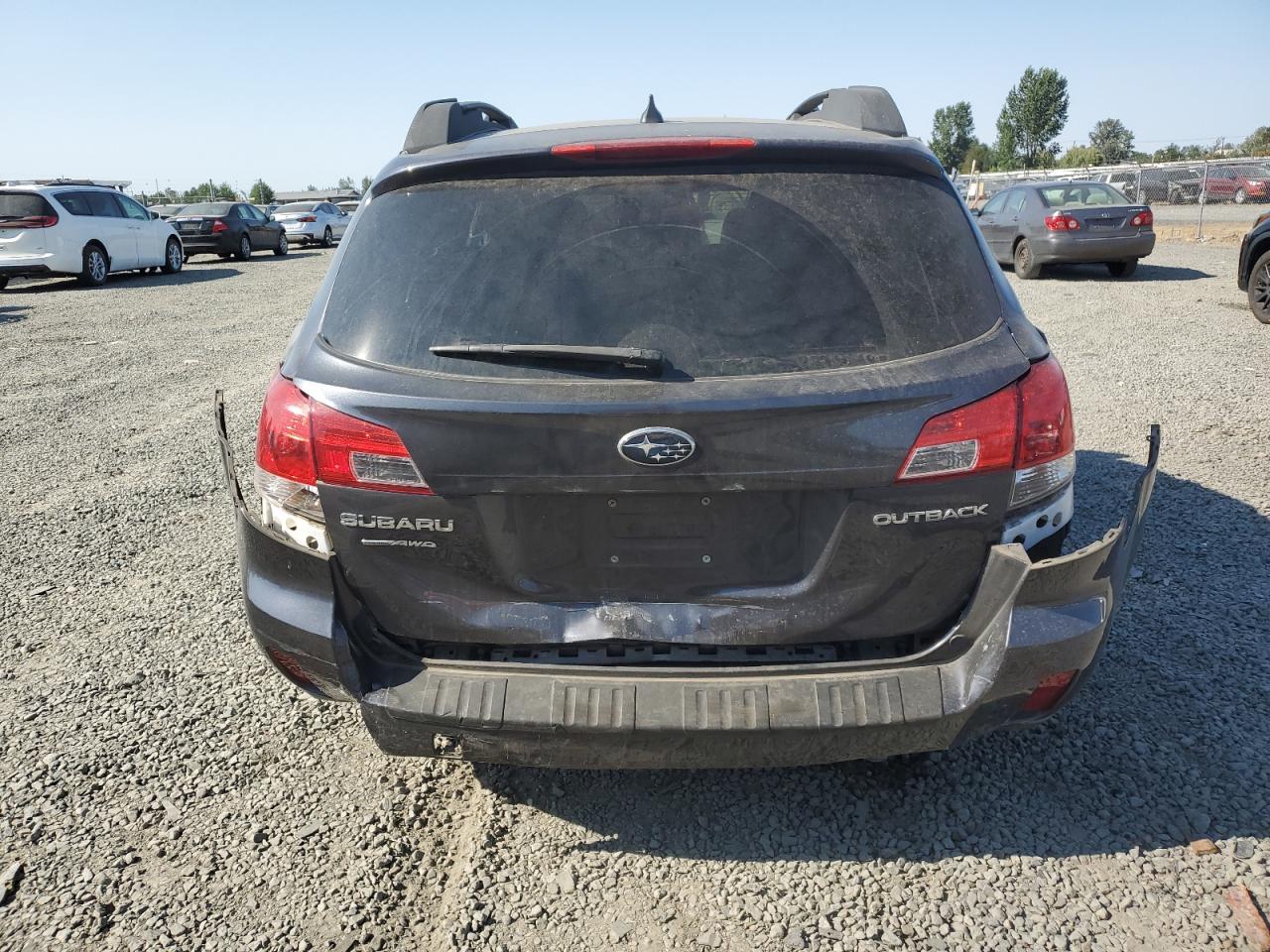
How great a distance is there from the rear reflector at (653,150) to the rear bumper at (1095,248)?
1415 centimetres

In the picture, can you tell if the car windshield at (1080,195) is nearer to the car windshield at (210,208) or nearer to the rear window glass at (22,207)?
the rear window glass at (22,207)

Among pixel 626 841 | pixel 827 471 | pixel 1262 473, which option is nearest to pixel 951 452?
pixel 827 471

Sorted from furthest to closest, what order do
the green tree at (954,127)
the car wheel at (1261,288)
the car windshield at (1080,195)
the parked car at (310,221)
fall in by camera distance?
the green tree at (954,127), the parked car at (310,221), the car windshield at (1080,195), the car wheel at (1261,288)

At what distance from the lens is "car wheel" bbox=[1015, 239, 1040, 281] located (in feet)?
50.3

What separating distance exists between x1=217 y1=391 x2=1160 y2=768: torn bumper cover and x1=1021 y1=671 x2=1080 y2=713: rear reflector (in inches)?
0.6

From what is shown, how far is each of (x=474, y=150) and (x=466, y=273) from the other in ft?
1.37

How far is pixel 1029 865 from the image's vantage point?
8.22ft

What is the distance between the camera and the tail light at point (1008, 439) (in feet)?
7.15

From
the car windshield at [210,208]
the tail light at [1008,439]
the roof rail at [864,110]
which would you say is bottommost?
the tail light at [1008,439]

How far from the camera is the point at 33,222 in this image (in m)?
16.5

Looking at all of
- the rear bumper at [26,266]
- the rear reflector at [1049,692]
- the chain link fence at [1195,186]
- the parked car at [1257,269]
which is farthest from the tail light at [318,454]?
the chain link fence at [1195,186]

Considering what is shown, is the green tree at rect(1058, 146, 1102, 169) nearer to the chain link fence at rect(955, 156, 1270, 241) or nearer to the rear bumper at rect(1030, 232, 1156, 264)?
the chain link fence at rect(955, 156, 1270, 241)

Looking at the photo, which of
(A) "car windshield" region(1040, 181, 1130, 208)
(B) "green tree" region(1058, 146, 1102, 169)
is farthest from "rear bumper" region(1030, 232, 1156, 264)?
(B) "green tree" region(1058, 146, 1102, 169)

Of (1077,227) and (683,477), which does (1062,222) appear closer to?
(1077,227)
